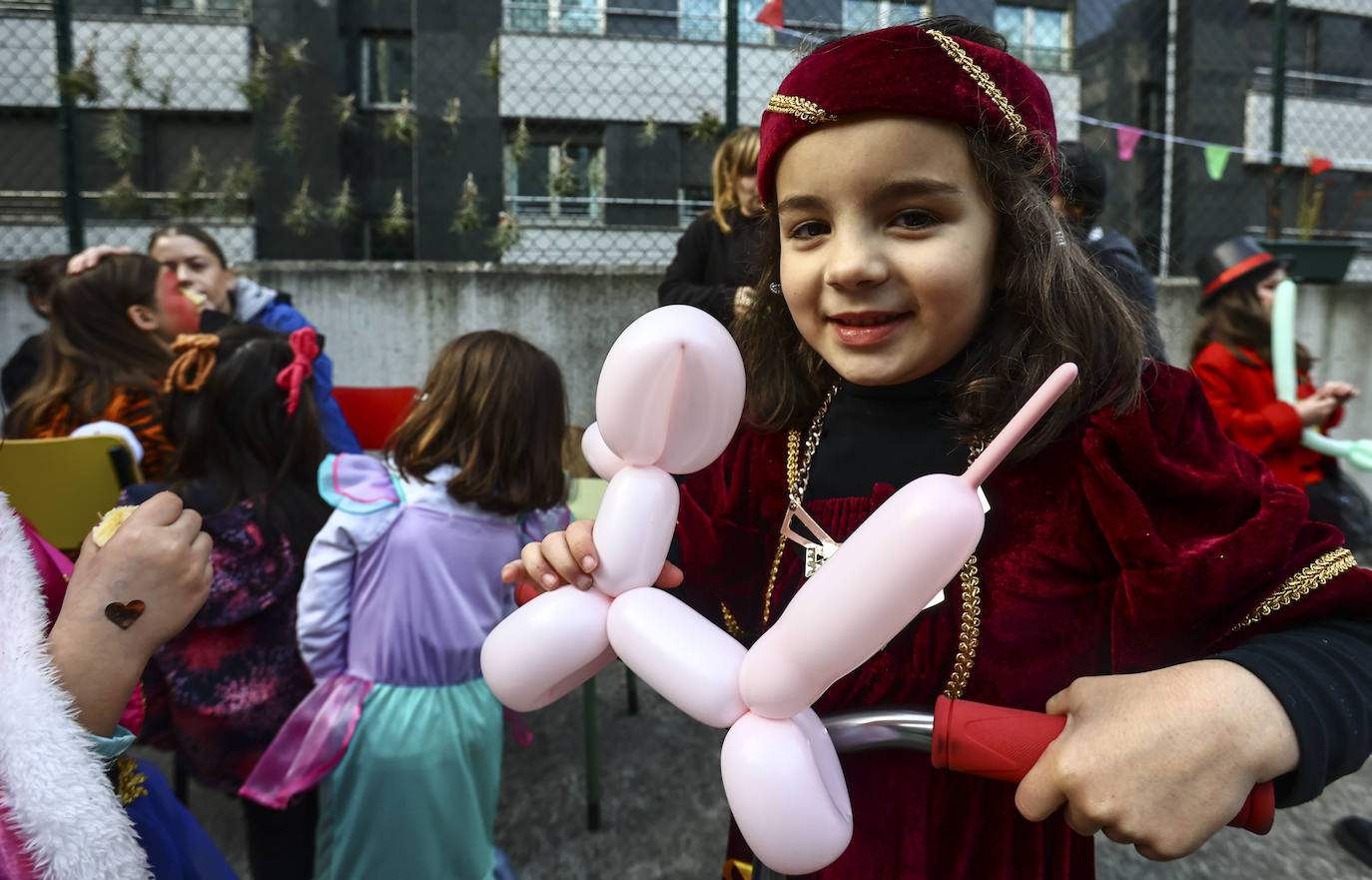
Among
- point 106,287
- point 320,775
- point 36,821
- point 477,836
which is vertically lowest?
point 477,836

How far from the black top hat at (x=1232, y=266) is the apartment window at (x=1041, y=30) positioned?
8.45 m

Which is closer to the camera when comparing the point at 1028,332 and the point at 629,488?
the point at 629,488

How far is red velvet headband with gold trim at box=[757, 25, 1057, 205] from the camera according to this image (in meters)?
0.80

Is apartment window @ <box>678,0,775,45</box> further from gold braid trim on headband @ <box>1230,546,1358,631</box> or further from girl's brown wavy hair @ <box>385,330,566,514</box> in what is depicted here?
gold braid trim on headband @ <box>1230,546,1358,631</box>

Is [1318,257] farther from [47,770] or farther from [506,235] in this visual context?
[47,770]

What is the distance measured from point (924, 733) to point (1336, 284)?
214 inches

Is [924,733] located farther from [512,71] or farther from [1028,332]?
[512,71]

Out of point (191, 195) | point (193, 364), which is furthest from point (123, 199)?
point (193, 364)

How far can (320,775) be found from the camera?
5.83 feet

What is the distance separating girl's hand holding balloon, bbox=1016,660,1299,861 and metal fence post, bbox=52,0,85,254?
4.55m

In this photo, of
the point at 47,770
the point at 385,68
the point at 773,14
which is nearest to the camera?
the point at 47,770

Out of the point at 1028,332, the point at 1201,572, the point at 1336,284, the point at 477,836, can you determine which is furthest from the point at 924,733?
the point at 1336,284

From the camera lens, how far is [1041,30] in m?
10.5

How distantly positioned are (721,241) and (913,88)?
2299mm
